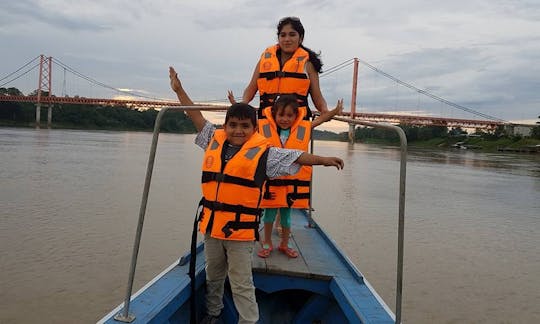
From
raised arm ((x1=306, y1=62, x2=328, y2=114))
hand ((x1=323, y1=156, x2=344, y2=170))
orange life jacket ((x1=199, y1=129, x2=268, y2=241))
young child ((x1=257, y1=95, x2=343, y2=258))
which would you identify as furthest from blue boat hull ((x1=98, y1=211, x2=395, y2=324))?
raised arm ((x1=306, y1=62, x2=328, y2=114))

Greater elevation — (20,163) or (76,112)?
(76,112)

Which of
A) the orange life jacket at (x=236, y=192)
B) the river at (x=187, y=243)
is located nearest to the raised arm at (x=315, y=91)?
the orange life jacket at (x=236, y=192)

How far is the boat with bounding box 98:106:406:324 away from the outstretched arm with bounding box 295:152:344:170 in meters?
0.24

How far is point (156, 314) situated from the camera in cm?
218

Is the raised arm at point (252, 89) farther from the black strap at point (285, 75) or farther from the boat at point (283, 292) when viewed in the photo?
the boat at point (283, 292)

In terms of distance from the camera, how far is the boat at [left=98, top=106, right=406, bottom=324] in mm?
2219

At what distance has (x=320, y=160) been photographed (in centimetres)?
223

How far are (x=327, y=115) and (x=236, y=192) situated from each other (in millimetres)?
1150

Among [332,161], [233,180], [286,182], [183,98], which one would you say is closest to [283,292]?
[286,182]

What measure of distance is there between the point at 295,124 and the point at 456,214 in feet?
25.6

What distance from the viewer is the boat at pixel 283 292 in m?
2.22

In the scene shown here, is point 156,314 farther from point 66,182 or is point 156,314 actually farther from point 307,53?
point 66,182

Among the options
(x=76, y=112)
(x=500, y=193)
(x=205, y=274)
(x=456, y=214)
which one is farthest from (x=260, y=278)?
(x=76, y=112)

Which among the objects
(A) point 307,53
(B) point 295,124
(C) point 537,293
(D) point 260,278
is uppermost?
(A) point 307,53
